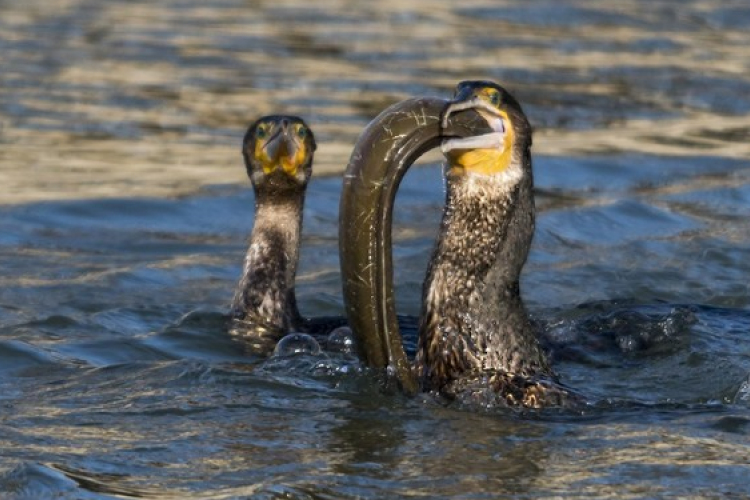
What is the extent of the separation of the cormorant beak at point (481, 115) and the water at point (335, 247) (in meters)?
0.92

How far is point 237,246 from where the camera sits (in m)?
10.4

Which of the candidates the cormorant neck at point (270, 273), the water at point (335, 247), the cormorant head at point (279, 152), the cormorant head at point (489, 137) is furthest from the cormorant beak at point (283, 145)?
the cormorant head at point (489, 137)

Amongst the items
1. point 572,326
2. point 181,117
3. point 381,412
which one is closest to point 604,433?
point 381,412

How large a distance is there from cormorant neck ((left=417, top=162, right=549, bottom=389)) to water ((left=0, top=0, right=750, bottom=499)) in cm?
20

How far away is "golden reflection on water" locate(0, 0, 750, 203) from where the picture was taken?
12648 millimetres

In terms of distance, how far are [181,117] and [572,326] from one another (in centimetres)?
631

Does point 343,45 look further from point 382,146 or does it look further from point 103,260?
point 382,146

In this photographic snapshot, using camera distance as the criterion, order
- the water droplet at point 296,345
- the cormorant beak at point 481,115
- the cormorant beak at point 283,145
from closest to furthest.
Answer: the cormorant beak at point 481,115 < the water droplet at point 296,345 < the cormorant beak at point 283,145

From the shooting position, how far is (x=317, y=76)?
15492 mm

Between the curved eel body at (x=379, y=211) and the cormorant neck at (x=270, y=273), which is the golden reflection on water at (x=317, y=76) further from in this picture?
the curved eel body at (x=379, y=211)

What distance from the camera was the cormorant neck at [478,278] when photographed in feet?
20.6

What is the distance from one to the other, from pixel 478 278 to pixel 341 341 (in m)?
1.39

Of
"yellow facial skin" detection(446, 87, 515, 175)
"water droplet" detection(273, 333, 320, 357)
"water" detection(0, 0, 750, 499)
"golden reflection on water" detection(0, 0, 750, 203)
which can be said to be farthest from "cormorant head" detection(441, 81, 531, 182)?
"golden reflection on water" detection(0, 0, 750, 203)

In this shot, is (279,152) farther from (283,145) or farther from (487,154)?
(487,154)
